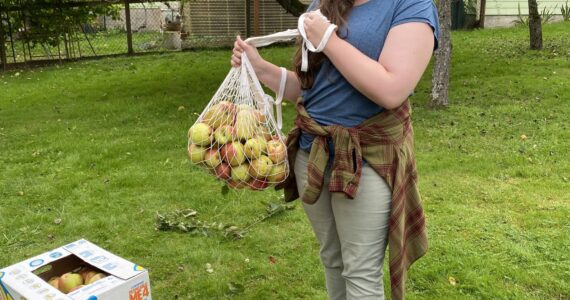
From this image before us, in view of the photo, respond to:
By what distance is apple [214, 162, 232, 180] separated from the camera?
6.83 ft

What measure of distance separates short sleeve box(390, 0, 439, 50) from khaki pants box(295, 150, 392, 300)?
0.49 meters

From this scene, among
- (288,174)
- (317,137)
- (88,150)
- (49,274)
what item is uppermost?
(317,137)

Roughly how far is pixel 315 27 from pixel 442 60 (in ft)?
17.9

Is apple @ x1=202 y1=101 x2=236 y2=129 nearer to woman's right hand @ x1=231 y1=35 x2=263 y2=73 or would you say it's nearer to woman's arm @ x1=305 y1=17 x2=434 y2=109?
woman's right hand @ x1=231 y1=35 x2=263 y2=73

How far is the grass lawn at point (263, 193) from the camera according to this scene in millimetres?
3348

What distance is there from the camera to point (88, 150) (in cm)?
597

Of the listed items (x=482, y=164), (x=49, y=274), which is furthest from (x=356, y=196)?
(x=482, y=164)

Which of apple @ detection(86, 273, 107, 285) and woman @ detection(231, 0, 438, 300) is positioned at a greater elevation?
woman @ detection(231, 0, 438, 300)

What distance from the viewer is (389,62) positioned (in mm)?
1644

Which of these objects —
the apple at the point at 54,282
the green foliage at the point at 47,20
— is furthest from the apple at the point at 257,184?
the green foliage at the point at 47,20

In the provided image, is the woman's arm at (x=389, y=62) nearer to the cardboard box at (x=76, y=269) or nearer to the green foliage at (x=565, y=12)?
the cardboard box at (x=76, y=269)

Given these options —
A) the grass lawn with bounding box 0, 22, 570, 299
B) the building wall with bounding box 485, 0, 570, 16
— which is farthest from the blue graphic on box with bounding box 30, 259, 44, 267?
the building wall with bounding box 485, 0, 570, 16

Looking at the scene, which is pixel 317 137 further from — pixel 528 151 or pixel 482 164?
pixel 528 151

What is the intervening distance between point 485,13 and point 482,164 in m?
12.3
